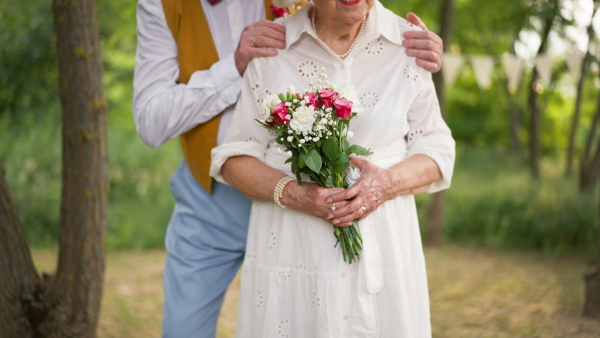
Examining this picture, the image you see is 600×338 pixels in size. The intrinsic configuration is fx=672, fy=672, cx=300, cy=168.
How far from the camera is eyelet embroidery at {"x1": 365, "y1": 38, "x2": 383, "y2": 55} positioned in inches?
105

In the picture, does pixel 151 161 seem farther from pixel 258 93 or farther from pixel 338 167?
pixel 338 167

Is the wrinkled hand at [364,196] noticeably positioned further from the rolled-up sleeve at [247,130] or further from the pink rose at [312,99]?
the rolled-up sleeve at [247,130]

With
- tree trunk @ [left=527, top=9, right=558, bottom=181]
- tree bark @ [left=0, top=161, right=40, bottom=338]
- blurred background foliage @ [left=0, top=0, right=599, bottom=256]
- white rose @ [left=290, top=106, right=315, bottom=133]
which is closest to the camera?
white rose @ [left=290, top=106, right=315, bottom=133]

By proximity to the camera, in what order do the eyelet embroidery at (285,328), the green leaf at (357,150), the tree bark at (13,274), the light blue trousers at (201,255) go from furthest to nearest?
the tree bark at (13,274), the light blue trousers at (201,255), the eyelet embroidery at (285,328), the green leaf at (357,150)

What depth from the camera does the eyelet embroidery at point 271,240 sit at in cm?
266

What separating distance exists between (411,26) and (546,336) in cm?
299

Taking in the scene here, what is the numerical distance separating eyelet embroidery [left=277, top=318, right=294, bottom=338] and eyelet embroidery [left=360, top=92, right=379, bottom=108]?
2.92 feet

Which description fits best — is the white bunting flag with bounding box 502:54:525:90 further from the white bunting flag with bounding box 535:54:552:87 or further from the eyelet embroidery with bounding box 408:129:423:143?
the eyelet embroidery with bounding box 408:129:423:143

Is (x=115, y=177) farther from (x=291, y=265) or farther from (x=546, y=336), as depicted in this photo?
(x=291, y=265)

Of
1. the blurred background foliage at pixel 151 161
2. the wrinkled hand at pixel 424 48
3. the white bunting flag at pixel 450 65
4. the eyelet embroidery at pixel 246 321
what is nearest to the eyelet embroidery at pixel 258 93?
the wrinkled hand at pixel 424 48

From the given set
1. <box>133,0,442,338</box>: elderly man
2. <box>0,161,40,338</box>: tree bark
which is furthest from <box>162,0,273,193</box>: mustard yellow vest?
<box>0,161,40,338</box>: tree bark

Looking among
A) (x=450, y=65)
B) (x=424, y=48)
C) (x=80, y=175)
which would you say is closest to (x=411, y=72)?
(x=424, y=48)

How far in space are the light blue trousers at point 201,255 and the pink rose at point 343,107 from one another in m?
0.89

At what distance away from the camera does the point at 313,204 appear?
245 centimetres
